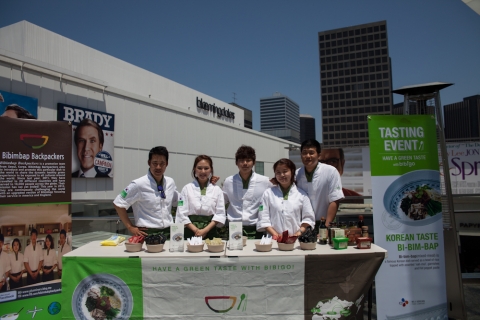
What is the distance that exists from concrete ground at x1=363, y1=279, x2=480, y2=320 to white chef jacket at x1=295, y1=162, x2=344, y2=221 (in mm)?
1146

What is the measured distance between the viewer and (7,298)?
2.71 meters

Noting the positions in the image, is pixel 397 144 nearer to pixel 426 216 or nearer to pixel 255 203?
pixel 426 216

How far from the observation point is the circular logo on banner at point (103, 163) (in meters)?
9.31

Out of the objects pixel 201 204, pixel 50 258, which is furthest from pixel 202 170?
pixel 50 258

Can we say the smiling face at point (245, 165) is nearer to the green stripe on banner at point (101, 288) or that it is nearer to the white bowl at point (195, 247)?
the white bowl at point (195, 247)

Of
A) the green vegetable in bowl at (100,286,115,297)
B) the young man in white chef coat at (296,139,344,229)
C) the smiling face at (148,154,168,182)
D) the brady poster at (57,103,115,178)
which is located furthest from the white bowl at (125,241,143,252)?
the brady poster at (57,103,115,178)

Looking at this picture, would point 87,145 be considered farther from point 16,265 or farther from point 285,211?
point 285,211

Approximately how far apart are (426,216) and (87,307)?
305cm

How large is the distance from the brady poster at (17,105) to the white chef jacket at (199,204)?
240 inches

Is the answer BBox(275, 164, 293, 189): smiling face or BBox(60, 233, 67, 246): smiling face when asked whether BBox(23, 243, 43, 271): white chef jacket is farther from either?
BBox(275, 164, 293, 189): smiling face

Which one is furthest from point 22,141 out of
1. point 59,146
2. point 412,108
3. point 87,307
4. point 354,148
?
point 354,148

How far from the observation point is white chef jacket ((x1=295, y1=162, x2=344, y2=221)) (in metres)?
2.95

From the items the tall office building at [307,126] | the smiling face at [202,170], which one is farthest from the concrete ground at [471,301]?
the tall office building at [307,126]

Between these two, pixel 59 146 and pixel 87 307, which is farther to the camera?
pixel 59 146
